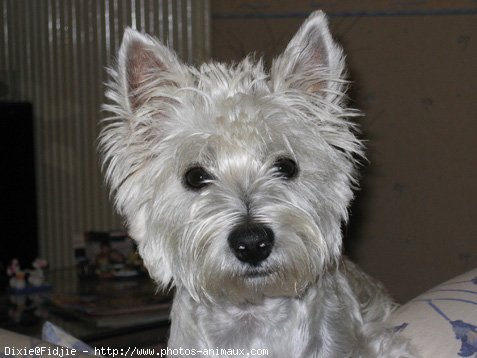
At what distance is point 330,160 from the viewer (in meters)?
2.01

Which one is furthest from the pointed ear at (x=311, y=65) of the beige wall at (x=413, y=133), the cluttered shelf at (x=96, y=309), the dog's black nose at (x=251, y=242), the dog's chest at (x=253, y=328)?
the beige wall at (x=413, y=133)

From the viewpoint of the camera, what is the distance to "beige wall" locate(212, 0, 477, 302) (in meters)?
3.75

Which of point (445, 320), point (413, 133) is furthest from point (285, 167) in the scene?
point (413, 133)

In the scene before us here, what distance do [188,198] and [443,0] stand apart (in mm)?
2310

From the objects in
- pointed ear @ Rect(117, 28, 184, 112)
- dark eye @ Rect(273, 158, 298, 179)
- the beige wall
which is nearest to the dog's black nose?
dark eye @ Rect(273, 158, 298, 179)

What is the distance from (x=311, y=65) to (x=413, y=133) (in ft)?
6.80

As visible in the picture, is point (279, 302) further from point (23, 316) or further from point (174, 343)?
point (23, 316)

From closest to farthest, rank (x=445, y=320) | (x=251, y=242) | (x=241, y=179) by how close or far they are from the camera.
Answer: (x=445, y=320) → (x=251, y=242) → (x=241, y=179)

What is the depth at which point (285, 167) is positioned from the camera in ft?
6.47

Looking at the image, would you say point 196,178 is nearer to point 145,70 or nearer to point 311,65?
point 145,70

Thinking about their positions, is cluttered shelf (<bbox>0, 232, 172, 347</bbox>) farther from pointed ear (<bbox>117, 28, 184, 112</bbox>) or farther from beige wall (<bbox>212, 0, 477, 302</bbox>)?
beige wall (<bbox>212, 0, 477, 302</bbox>)

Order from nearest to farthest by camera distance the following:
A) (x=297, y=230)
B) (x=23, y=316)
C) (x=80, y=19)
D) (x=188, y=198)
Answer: (x=297, y=230), (x=188, y=198), (x=23, y=316), (x=80, y=19)

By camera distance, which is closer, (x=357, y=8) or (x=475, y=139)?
(x=475, y=139)

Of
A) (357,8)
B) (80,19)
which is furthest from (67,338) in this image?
(80,19)
